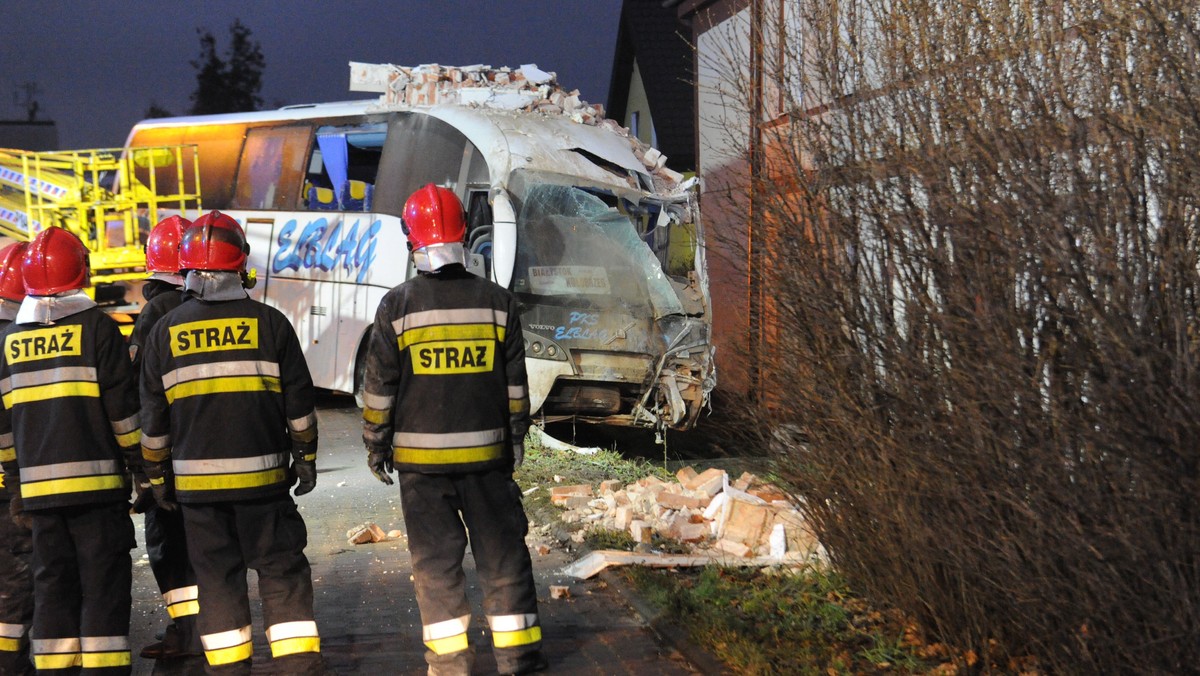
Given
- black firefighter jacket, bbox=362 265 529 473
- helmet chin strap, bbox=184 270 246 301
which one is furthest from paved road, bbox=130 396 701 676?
helmet chin strap, bbox=184 270 246 301

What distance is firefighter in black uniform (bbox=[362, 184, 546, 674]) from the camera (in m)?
5.07

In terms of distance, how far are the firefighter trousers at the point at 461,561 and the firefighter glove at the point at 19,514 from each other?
5.18ft

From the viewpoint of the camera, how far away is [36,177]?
14477 millimetres

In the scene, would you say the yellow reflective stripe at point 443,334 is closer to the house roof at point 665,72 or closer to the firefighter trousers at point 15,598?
the firefighter trousers at point 15,598

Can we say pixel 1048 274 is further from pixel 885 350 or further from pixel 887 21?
pixel 887 21

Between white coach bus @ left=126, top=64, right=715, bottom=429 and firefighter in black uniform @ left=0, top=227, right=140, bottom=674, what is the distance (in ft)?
19.3

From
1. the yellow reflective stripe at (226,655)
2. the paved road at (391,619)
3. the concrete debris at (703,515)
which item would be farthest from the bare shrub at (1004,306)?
the yellow reflective stripe at (226,655)

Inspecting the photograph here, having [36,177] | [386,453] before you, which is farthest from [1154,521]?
[36,177]

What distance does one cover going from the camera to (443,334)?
16.8 feet

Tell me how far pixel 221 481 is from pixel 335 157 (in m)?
9.55

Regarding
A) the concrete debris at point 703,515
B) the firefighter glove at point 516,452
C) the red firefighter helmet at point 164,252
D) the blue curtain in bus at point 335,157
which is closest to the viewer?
the firefighter glove at point 516,452

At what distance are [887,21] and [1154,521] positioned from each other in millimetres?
2224

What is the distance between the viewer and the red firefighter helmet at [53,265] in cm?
500

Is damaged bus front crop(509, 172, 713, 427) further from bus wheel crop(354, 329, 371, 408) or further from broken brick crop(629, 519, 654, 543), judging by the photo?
broken brick crop(629, 519, 654, 543)
